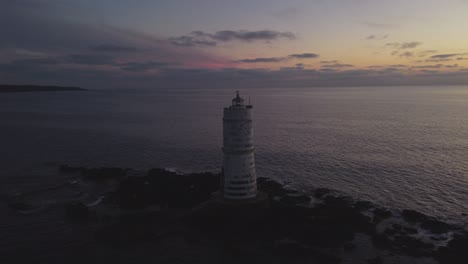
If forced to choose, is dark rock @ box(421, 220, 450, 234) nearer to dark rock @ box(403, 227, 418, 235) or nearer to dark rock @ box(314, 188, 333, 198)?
dark rock @ box(403, 227, 418, 235)

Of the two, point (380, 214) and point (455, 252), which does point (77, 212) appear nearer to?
point (380, 214)

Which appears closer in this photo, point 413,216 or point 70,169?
point 413,216

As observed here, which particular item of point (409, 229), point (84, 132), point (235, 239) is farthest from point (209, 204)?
point (84, 132)

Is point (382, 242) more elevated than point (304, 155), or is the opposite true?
point (304, 155)

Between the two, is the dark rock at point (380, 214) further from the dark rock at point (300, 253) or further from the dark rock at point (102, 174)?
the dark rock at point (102, 174)

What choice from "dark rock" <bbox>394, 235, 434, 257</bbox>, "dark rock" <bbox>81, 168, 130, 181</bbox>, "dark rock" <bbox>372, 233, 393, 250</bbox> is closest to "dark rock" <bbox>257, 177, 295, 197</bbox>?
"dark rock" <bbox>372, 233, 393, 250</bbox>

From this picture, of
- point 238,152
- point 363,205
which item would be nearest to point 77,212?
point 238,152

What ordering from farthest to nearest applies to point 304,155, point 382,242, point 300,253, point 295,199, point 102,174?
point 304,155
point 102,174
point 295,199
point 382,242
point 300,253
